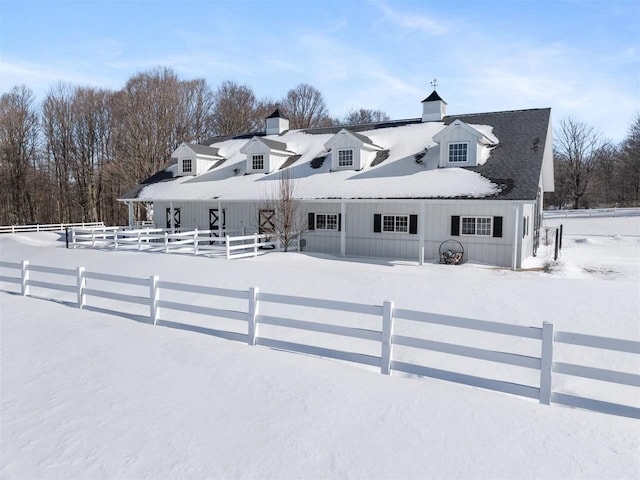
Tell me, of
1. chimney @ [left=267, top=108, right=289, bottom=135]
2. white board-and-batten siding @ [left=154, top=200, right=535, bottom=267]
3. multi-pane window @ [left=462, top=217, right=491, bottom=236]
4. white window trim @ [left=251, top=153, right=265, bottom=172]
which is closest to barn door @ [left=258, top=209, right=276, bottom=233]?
white board-and-batten siding @ [left=154, top=200, right=535, bottom=267]

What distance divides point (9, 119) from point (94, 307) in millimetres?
40337

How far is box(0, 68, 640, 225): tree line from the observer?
40.3 meters

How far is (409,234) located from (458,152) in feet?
13.2

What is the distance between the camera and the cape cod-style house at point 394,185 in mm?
17859

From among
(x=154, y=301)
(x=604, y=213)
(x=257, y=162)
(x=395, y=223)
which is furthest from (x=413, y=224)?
(x=604, y=213)

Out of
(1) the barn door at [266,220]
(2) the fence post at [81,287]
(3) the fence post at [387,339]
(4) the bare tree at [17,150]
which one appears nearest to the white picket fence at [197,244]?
(1) the barn door at [266,220]

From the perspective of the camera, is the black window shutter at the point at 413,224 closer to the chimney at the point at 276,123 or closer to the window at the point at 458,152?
the window at the point at 458,152

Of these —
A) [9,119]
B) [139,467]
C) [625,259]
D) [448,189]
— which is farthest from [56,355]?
[9,119]

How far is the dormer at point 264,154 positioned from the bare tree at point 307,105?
3087 centimetres

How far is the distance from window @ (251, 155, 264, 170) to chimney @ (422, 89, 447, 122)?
882cm

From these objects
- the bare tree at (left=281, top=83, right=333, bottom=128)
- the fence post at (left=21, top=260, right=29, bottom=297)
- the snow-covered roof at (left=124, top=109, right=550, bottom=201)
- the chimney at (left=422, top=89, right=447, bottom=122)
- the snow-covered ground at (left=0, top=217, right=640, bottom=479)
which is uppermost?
the bare tree at (left=281, top=83, right=333, bottom=128)

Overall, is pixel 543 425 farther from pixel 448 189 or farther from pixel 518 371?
pixel 448 189

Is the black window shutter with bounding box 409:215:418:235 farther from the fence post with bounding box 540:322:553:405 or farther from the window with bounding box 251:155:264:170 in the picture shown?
the fence post with bounding box 540:322:553:405

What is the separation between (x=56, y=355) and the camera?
746cm
